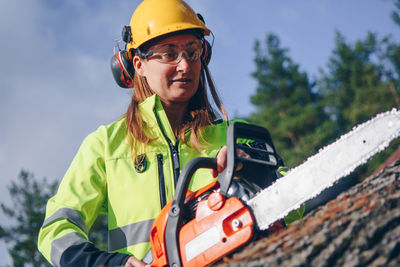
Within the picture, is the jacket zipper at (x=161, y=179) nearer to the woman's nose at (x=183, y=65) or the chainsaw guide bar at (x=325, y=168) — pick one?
the woman's nose at (x=183, y=65)

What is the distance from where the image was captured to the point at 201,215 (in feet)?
6.14

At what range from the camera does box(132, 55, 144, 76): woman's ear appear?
307 centimetres

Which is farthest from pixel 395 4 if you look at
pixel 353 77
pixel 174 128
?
pixel 174 128

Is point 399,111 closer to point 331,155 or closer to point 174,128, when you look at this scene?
point 331,155

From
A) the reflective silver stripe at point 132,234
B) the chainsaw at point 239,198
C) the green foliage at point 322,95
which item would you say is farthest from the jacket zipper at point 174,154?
the green foliage at point 322,95

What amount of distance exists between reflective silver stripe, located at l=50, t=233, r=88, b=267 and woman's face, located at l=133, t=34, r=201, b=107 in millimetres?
1135

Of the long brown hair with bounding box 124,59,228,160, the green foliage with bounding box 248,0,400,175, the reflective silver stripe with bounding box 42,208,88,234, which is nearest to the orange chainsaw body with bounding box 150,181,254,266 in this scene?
the reflective silver stripe with bounding box 42,208,88,234

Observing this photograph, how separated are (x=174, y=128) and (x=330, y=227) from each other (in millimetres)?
1767

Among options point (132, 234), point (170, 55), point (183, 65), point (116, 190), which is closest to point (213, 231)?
point (132, 234)

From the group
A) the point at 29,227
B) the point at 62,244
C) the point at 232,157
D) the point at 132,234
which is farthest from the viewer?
the point at 29,227

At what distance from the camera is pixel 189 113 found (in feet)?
10.2

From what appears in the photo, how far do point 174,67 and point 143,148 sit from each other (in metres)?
0.59

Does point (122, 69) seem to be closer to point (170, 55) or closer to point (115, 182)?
point (170, 55)

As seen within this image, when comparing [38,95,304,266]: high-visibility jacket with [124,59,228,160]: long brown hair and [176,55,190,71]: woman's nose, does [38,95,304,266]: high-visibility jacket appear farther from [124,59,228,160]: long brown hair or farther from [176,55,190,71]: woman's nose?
[176,55,190,71]: woman's nose
